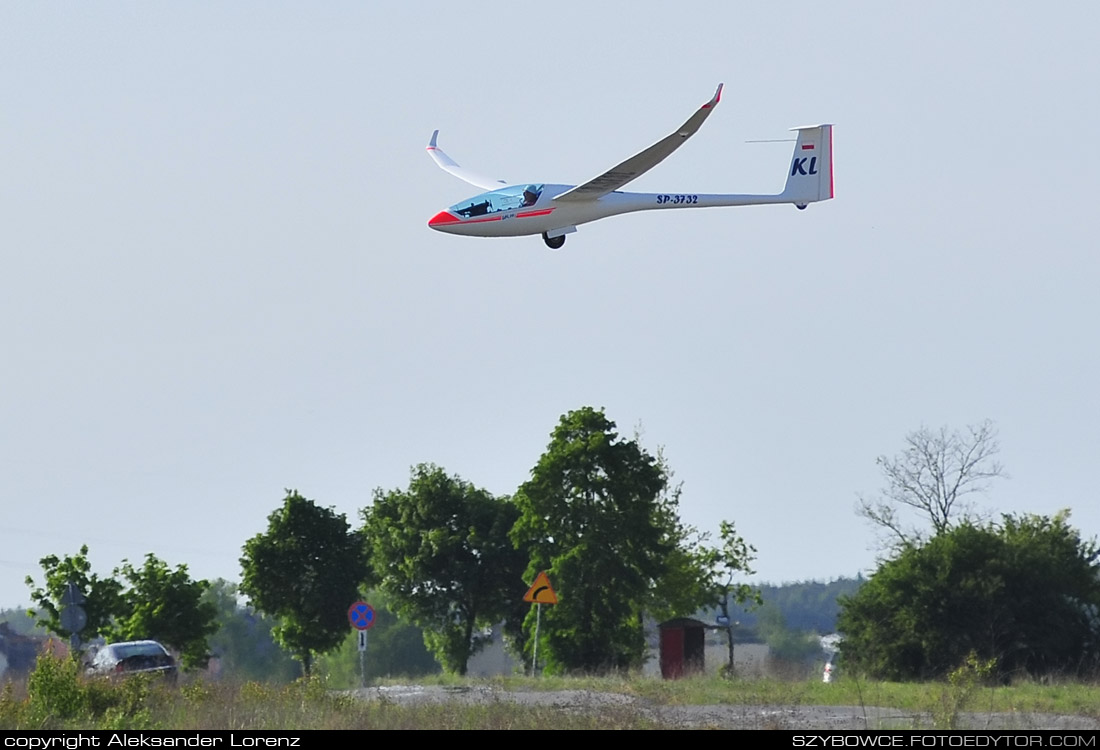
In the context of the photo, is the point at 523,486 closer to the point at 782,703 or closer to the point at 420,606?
the point at 420,606

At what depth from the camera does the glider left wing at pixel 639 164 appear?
23797 mm

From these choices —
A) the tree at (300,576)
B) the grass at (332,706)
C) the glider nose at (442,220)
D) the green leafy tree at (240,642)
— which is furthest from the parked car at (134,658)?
the green leafy tree at (240,642)

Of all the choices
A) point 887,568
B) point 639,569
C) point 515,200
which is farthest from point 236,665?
point 515,200

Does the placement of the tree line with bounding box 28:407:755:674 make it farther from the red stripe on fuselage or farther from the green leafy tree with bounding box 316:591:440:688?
the green leafy tree with bounding box 316:591:440:688

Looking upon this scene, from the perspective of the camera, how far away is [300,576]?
48.2m

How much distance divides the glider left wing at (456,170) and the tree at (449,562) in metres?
24.7

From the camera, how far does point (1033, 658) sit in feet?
126

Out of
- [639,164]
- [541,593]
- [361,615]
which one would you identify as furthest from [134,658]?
[639,164]

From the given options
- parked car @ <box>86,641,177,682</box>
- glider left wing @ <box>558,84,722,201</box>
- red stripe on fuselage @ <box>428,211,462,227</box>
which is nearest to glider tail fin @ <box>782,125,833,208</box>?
glider left wing @ <box>558,84,722,201</box>

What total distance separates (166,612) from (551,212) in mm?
19367

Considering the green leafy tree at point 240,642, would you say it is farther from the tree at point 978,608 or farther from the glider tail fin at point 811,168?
the glider tail fin at point 811,168

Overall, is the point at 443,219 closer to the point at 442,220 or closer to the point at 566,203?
the point at 442,220
